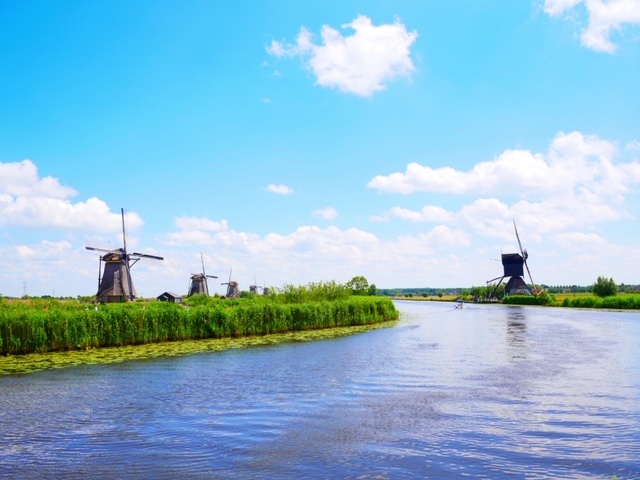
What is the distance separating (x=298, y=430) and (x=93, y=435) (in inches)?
170

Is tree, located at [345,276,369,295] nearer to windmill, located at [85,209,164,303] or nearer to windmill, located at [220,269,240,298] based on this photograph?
windmill, located at [220,269,240,298]

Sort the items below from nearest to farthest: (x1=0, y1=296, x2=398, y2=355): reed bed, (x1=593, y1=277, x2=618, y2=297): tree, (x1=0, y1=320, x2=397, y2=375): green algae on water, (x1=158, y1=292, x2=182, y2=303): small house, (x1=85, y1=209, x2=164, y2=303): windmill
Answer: (x1=0, y1=320, x2=397, y2=375): green algae on water, (x1=0, y1=296, x2=398, y2=355): reed bed, (x1=85, y1=209, x2=164, y2=303): windmill, (x1=158, y1=292, x2=182, y2=303): small house, (x1=593, y1=277, x2=618, y2=297): tree

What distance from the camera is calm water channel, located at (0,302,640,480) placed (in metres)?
8.89

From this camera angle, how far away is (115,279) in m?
60.7

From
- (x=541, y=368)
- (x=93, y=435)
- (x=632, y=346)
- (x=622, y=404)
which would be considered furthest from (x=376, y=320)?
(x=93, y=435)

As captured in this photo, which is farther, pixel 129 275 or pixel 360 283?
pixel 360 283

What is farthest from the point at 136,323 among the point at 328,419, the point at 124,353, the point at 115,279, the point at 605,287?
the point at 605,287

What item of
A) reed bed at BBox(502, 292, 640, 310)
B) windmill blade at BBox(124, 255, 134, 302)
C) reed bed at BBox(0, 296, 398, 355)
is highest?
windmill blade at BBox(124, 255, 134, 302)

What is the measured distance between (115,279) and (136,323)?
114ft

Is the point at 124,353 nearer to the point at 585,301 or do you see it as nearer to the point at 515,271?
the point at 585,301

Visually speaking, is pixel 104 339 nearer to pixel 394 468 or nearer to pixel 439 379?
pixel 439 379

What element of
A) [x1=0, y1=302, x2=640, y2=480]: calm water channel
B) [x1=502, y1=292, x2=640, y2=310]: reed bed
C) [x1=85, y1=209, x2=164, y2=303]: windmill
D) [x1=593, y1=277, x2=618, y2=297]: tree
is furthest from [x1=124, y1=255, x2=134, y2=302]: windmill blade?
[x1=593, y1=277, x2=618, y2=297]: tree

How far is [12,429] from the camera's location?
11.6 meters

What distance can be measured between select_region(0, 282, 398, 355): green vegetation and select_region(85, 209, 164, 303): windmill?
21977mm
